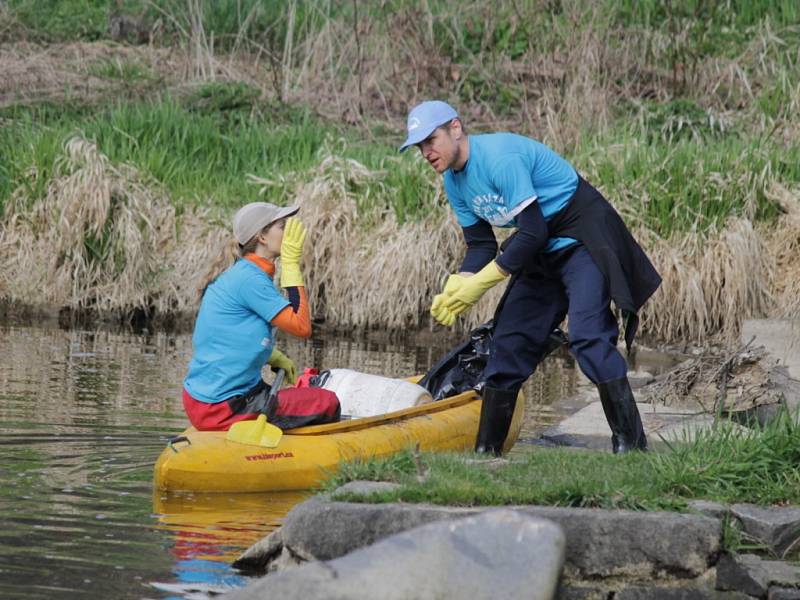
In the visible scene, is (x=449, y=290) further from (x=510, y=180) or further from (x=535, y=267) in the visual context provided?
(x=510, y=180)

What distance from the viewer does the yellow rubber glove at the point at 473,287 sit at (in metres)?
6.77

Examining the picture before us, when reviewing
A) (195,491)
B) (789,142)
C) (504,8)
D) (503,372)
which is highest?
(504,8)

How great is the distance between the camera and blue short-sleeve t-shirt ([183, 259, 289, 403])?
7.06 meters

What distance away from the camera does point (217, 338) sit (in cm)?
709

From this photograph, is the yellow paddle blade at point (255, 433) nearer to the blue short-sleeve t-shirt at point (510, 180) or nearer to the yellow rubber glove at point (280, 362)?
the yellow rubber glove at point (280, 362)

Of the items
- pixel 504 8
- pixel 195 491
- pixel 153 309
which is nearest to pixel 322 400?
pixel 195 491

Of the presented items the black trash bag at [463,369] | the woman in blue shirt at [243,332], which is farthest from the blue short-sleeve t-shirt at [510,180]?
the black trash bag at [463,369]

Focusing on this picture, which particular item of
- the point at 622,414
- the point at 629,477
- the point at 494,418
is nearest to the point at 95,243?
the point at 494,418

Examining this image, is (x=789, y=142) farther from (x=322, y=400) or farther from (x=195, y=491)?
(x=195, y=491)

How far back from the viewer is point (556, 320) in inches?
274

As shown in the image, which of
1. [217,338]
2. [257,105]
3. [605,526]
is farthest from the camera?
[257,105]

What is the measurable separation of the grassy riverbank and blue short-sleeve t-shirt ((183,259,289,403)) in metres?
5.40

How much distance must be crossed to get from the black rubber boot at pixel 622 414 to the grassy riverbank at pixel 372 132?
218 inches

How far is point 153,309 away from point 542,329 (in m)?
7.03
